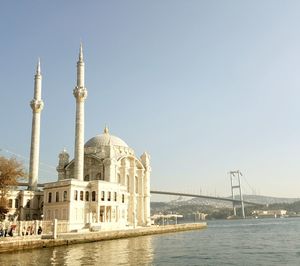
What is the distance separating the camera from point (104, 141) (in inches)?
2414

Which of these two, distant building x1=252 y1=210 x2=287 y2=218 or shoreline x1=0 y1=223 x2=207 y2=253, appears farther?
distant building x1=252 y1=210 x2=287 y2=218

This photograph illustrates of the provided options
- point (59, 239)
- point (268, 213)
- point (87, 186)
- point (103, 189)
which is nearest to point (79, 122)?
point (87, 186)

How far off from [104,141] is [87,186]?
1550 centimetres

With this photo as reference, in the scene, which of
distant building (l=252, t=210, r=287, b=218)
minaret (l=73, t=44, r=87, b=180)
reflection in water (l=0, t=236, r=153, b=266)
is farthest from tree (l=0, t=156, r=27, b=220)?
distant building (l=252, t=210, r=287, b=218)

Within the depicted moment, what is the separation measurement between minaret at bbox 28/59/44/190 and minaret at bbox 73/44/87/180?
6229 millimetres

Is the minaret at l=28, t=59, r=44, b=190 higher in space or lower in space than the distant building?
higher

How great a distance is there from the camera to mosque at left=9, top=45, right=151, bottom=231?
148 ft

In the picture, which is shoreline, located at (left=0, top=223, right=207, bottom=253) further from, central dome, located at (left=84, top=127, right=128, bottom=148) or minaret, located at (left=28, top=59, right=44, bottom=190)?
central dome, located at (left=84, top=127, right=128, bottom=148)

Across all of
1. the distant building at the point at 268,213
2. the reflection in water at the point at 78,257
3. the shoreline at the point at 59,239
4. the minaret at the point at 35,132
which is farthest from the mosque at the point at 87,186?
the distant building at the point at 268,213

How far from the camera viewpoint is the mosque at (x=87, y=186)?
4498 cm

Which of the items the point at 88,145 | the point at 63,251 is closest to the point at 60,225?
the point at 63,251

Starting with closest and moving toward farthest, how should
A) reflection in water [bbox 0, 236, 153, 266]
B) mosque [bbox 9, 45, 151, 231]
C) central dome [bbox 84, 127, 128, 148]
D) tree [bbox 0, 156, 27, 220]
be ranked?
reflection in water [bbox 0, 236, 153, 266]
tree [bbox 0, 156, 27, 220]
mosque [bbox 9, 45, 151, 231]
central dome [bbox 84, 127, 128, 148]

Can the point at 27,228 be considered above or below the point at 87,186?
below

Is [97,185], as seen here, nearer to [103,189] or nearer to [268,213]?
[103,189]
